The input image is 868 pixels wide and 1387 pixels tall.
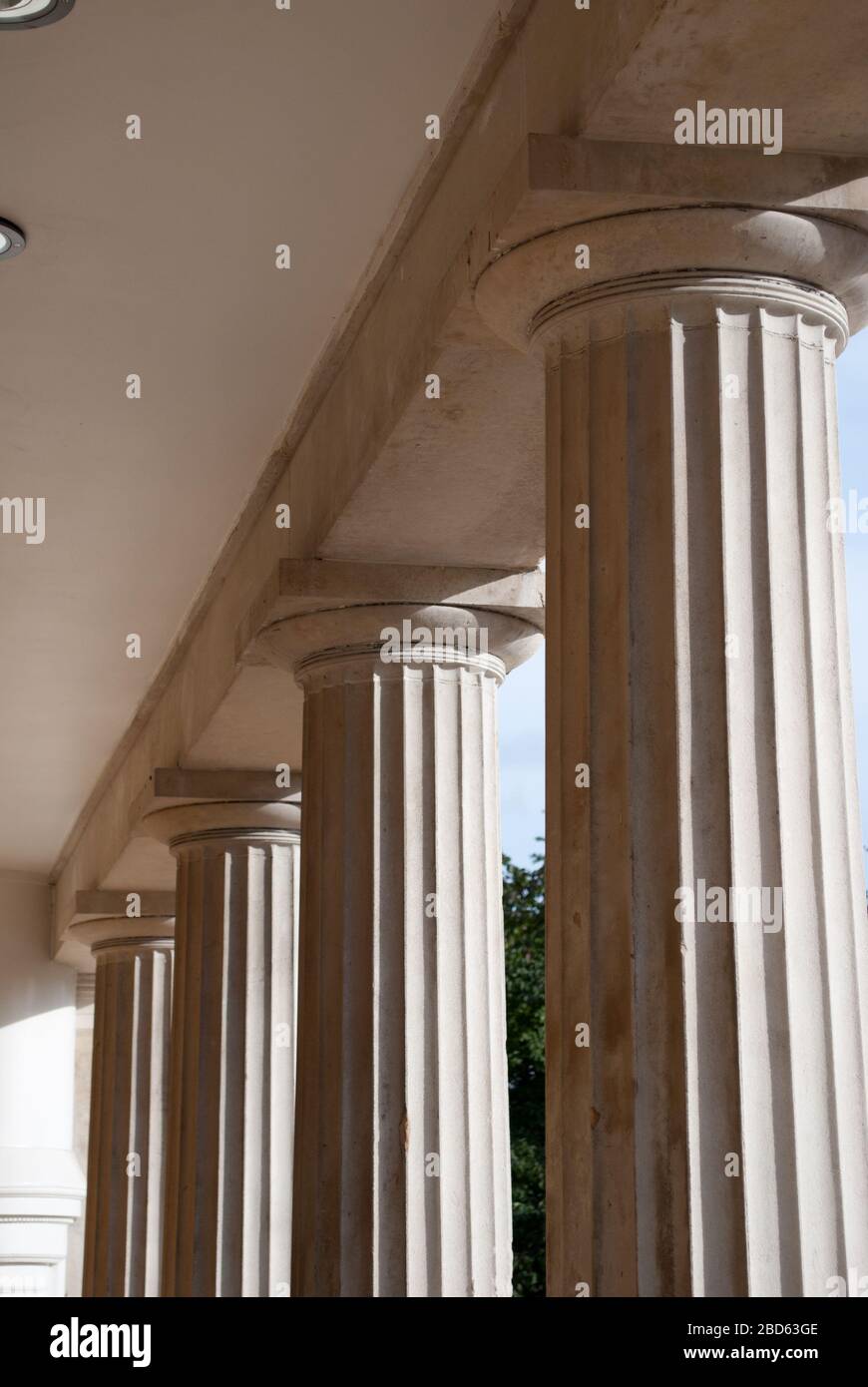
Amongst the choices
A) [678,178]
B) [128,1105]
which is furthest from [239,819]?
[678,178]

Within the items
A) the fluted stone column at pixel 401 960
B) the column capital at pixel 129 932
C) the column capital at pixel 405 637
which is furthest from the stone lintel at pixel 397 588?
the column capital at pixel 129 932

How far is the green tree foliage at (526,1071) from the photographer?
12000 centimetres

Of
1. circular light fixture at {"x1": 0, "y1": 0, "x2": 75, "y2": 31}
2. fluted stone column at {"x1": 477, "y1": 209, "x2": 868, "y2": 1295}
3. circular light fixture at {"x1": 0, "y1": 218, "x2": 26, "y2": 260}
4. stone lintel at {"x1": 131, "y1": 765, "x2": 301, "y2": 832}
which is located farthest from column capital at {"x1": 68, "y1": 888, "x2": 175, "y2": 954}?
fluted stone column at {"x1": 477, "y1": 209, "x2": 868, "y2": 1295}

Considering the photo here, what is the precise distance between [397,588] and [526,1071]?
10269 cm

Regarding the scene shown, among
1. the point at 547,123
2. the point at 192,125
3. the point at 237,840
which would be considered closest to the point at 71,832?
the point at 237,840

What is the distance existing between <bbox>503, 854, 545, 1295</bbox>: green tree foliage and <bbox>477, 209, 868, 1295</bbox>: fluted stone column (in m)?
94.9

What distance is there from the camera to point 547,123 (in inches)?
749

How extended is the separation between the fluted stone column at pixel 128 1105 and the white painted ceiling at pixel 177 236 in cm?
2129

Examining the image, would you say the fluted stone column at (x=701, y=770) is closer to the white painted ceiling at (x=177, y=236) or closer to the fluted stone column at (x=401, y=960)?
the white painted ceiling at (x=177, y=236)

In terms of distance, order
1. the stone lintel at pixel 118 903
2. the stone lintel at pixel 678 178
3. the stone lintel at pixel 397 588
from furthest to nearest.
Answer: the stone lintel at pixel 118 903, the stone lintel at pixel 397 588, the stone lintel at pixel 678 178

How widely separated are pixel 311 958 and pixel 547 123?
50.5ft

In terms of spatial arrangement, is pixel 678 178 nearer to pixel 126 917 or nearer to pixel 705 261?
pixel 705 261

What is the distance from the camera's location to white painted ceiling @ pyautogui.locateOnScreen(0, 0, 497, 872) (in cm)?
2112
